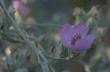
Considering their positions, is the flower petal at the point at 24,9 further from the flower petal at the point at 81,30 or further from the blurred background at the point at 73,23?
the flower petal at the point at 81,30

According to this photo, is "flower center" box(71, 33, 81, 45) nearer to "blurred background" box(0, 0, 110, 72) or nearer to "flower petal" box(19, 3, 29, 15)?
"blurred background" box(0, 0, 110, 72)

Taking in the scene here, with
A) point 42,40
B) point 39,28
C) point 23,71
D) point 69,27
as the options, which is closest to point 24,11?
point 39,28

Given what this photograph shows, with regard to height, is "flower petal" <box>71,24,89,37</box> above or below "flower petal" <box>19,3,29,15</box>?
below

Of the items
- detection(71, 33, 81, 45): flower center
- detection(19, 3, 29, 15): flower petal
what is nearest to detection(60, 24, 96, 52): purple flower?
detection(71, 33, 81, 45): flower center

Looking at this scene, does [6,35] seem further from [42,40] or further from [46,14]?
[46,14]

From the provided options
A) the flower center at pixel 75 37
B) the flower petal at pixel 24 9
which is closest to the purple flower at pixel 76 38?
the flower center at pixel 75 37

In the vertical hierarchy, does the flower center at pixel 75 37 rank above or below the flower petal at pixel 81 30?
below

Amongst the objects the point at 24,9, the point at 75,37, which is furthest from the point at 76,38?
the point at 24,9
